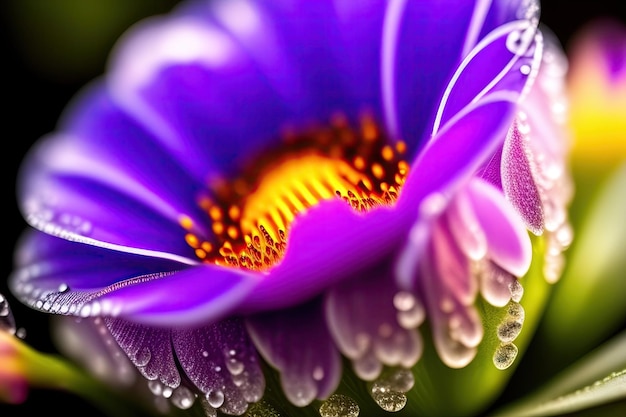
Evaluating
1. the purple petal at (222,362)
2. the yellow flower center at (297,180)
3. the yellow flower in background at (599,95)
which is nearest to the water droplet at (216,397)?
the purple petal at (222,362)

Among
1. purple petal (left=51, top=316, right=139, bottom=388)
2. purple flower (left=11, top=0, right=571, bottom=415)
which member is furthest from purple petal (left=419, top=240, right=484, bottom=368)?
purple petal (left=51, top=316, right=139, bottom=388)

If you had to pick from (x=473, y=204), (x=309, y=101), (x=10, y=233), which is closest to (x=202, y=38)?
(x=309, y=101)

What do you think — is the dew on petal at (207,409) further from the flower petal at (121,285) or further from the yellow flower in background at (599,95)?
the yellow flower in background at (599,95)

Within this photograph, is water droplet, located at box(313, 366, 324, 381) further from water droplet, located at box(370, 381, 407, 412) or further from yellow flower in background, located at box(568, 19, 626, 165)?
yellow flower in background, located at box(568, 19, 626, 165)

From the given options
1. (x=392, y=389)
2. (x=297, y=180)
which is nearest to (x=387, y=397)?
(x=392, y=389)

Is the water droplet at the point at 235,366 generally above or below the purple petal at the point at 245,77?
above

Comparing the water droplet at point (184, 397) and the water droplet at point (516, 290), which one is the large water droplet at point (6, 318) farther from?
the water droplet at point (516, 290)

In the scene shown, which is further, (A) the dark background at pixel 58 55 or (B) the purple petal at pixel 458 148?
(A) the dark background at pixel 58 55
